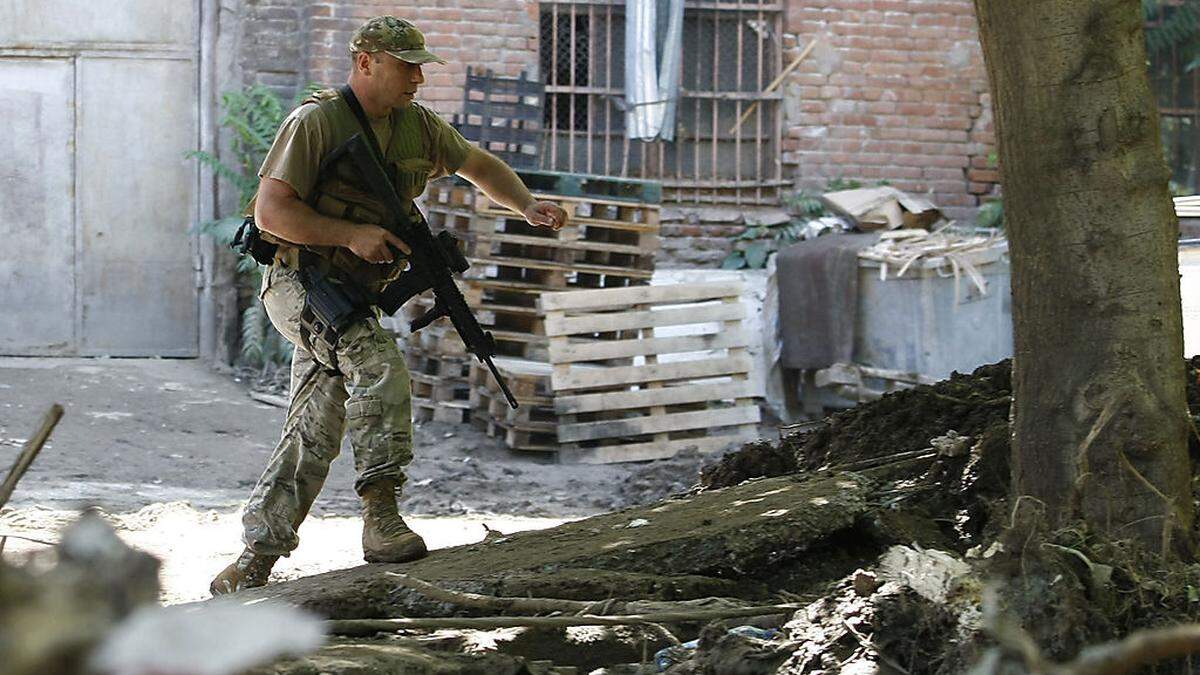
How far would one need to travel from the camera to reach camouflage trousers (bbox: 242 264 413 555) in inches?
171

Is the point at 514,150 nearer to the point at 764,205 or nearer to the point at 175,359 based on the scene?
the point at 764,205

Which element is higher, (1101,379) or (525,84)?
(525,84)

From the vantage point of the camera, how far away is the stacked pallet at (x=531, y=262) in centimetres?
921

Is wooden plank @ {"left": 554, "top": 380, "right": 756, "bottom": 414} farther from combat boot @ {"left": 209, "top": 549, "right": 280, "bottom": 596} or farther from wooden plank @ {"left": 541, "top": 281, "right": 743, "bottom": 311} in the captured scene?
combat boot @ {"left": 209, "top": 549, "right": 280, "bottom": 596}

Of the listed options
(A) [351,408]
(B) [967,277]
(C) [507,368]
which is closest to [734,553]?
(A) [351,408]

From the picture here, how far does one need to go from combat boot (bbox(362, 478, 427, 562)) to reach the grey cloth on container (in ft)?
19.4

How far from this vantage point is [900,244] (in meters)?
9.99

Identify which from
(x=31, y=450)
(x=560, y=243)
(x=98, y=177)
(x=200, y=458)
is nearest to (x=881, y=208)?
(x=560, y=243)

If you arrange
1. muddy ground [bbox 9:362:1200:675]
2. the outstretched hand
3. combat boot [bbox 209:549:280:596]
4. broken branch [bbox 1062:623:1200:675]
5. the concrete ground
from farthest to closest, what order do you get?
the concrete ground
the outstretched hand
combat boot [bbox 209:549:280:596]
muddy ground [bbox 9:362:1200:675]
broken branch [bbox 1062:623:1200:675]

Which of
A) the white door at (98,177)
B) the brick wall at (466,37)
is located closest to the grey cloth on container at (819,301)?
the brick wall at (466,37)

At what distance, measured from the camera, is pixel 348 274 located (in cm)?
448

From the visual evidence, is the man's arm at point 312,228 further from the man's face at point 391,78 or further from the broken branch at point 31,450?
the broken branch at point 31,450

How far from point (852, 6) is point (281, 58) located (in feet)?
14.3

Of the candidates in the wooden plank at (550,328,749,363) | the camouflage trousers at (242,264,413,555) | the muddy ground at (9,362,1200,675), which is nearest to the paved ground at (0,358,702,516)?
the wooden plank at (550,328,749,363)
